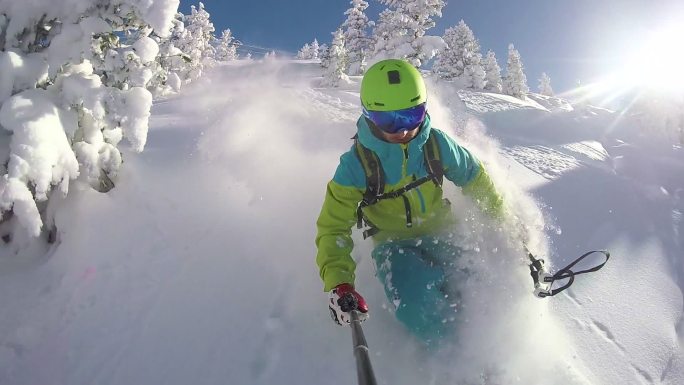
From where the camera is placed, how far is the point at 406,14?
89.5ft

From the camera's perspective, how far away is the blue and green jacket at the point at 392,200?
391cm

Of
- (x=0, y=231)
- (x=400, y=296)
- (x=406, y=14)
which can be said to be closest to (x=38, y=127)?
(x=0, y=231)

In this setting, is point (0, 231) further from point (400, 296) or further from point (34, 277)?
point (400, 296)

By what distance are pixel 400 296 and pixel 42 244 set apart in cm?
409

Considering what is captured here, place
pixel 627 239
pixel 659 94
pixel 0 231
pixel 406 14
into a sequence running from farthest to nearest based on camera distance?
pixel 659 94, pixel 406 14, pixel 627 239, pixel 0 231

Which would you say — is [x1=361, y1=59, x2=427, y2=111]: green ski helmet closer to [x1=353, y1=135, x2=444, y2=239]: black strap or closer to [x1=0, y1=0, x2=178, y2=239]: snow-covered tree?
[x1=353, y1=135, x2=444, y2=239]: black strap

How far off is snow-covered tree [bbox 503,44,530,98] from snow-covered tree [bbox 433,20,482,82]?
9007 mm

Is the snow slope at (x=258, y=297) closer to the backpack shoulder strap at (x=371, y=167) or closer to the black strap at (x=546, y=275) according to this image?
the black strap at (x=546, y=275)

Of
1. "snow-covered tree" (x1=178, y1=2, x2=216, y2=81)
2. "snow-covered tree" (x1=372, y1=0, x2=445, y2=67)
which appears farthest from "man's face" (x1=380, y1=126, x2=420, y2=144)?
"snow-covered tree" (x1=178, y1=2, x2=216, y2=81)

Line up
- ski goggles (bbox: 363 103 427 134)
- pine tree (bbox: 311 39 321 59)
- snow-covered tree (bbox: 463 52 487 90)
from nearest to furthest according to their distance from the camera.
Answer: ski goggles (bbox: 363 103 427 134) < snow-covered tree (bbox: 463 52 487 90) < pine tree (bbox: 311 39 321 59)

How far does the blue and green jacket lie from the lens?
12.8 ft

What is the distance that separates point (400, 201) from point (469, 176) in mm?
818

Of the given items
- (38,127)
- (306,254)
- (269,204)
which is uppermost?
(38,127)

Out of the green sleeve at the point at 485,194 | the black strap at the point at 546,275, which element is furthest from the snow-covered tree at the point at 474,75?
the black strap at the point at 546,275
